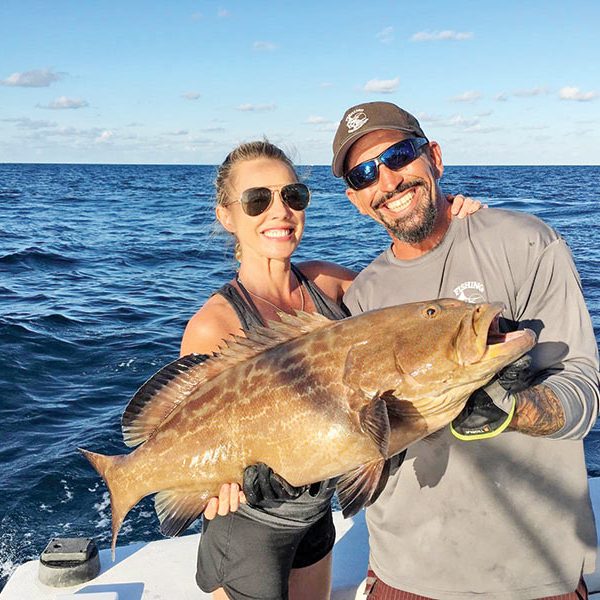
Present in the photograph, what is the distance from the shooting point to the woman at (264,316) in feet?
10.8

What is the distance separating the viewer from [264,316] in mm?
3689

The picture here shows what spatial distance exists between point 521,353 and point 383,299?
105cm

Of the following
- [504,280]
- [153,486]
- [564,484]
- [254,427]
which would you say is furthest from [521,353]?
[153,486]

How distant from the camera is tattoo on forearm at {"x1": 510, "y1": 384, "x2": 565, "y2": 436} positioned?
268 cm

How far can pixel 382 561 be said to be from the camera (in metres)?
3.34

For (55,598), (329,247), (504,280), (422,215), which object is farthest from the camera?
(329,247)

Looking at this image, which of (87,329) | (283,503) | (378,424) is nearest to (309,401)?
(378,424)

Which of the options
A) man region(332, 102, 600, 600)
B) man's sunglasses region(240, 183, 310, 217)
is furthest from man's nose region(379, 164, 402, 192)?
man's sunglasses region(240, 183, 310, 217)

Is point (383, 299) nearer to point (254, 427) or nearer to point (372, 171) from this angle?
point (372, 171)

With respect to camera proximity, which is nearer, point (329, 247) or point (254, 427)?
point (254, 427)

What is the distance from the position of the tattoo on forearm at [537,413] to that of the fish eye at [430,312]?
0.49m

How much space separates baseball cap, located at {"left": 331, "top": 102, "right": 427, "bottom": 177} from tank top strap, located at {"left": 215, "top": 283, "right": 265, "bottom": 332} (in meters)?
0.98

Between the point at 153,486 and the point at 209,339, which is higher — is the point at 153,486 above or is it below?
below

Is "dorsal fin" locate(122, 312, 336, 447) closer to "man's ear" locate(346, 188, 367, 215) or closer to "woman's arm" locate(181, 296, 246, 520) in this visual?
"woman's arm" locate(181, 296, 246, 520)
